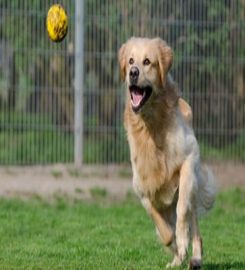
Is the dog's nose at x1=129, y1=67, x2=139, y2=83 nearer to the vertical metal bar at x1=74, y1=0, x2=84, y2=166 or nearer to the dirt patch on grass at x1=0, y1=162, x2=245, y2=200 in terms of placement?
the dirt patch on grass at x1=0, y1=162, x2=245, y2=200

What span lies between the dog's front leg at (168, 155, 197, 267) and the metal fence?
647cm

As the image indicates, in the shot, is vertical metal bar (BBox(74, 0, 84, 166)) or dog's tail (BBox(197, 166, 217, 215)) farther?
vertical metal bar (BBox(74, 0, 84, 166))

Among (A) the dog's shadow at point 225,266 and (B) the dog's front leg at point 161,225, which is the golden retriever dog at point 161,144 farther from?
(A) the dog's shadow at point 225,266

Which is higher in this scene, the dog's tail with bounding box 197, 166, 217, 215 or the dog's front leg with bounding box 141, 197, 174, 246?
the dog's tail with bounding box 197, 166, 217, 215

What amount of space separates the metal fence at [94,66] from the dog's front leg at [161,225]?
6254 millimetres

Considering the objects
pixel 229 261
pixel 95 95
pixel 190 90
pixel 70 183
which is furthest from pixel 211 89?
pixel 229 261

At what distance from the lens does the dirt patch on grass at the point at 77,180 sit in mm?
13492

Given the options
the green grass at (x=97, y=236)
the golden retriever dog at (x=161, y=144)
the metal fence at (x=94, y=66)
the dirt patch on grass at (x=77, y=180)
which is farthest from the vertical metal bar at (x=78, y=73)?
the golden retriever dog at (x=161, y=144)

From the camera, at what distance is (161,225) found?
8.26 meters

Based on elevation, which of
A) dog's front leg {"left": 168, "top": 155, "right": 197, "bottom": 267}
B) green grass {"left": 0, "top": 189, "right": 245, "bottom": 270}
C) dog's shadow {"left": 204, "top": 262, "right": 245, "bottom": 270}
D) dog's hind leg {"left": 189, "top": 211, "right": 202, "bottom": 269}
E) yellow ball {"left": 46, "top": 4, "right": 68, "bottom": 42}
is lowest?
green grass {"left": 0, "top": 189, "right": 245, "bottom": 270}

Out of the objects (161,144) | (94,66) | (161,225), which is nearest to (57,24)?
(161,144)

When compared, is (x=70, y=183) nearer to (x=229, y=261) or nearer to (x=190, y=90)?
(x=190, y=90)

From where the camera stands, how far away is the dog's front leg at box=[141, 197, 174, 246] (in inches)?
324

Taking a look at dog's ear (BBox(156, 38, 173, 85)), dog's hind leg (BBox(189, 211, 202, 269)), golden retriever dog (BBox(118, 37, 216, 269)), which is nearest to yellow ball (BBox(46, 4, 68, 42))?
golden retriever dog (BBox(118, 37, 216, 269))
